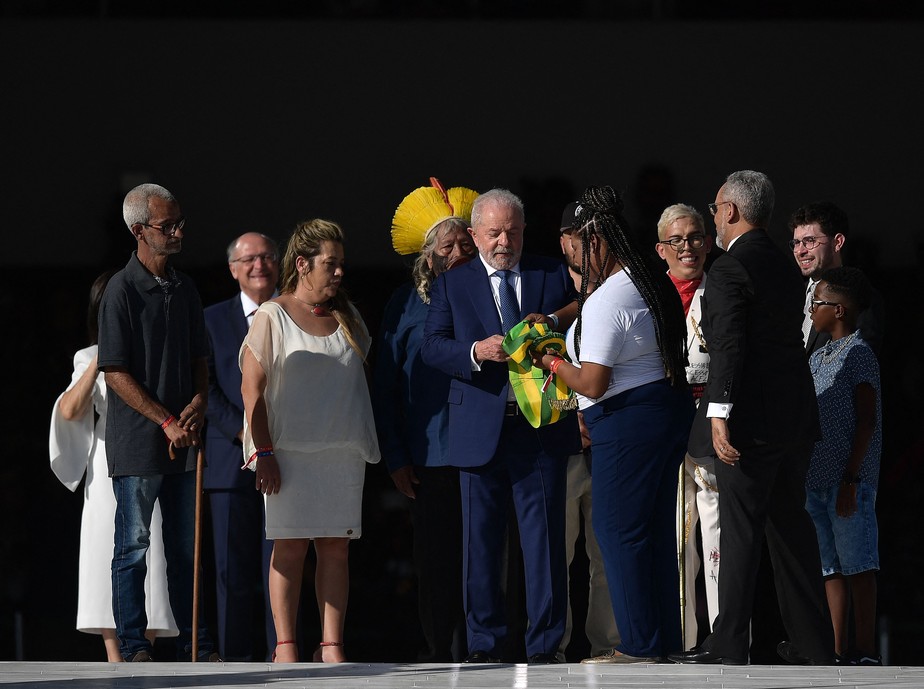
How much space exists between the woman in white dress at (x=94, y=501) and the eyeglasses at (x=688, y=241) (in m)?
1.83

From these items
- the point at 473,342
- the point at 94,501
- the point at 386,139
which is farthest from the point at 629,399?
the point at 386,139

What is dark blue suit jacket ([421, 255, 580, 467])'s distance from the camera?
15.9 feet

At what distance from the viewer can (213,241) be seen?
737 centimetres

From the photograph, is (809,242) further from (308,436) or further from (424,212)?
(308,436)

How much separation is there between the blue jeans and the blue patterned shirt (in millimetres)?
1923

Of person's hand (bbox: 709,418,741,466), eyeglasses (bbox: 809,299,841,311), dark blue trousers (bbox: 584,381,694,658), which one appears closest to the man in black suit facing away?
person's hand (bbox: 709,418,741,466)

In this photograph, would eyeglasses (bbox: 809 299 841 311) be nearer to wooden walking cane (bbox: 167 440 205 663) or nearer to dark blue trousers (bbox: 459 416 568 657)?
dark blue trousers (bbox: 459 416 568 657)

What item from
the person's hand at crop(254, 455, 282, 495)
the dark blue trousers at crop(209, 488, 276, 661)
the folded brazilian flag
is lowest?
the dark blue trousers at crop(209, 488, 276, 661)

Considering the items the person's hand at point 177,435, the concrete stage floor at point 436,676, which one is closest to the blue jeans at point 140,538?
the person's hand at point 177,435

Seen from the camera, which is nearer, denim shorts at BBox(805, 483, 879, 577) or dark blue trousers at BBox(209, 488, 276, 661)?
denim shorts at BBox(805, 483, 879, 577)

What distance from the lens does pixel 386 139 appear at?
7426 millimetres

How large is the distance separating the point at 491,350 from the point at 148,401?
1032 mm

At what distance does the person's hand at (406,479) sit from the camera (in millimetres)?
5184

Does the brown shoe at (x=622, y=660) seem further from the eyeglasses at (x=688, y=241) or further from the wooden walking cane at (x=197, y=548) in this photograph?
the eyeglasses at (x=688, y=241)
